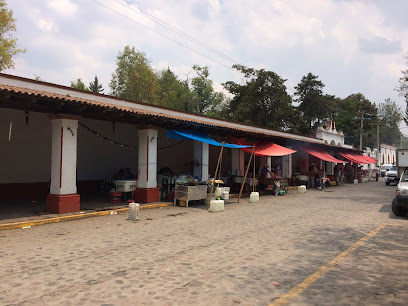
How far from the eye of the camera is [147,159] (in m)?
12.1

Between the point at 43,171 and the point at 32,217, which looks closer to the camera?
the point at 32,217

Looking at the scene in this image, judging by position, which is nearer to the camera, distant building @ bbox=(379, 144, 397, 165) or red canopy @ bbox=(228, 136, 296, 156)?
red canopy @ bbox=(228, 136, 296, 156)

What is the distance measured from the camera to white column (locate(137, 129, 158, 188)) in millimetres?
12094

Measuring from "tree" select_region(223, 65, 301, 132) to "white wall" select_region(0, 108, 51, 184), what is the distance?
27.9 m

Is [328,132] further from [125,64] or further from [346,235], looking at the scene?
[346,235]

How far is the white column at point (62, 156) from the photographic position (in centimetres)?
957

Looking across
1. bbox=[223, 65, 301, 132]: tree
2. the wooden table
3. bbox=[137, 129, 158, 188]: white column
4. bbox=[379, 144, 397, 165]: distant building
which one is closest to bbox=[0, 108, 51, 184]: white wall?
bbox=[137, 129, 158, 188]: white column

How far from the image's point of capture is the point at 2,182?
11.4m

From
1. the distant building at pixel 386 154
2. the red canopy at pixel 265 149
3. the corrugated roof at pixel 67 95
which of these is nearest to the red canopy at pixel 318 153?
the red canopy at pixel 265 149

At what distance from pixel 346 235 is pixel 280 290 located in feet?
13.2

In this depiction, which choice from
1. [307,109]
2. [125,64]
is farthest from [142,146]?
[307,109]

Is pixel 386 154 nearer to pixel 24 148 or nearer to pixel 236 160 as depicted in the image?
pixel 236 160

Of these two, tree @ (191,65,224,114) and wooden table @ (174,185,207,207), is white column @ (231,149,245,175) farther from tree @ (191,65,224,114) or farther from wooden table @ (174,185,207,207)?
tree @ (191,65,224,114)

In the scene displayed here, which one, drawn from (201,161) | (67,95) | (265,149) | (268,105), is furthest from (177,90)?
(67,95)
